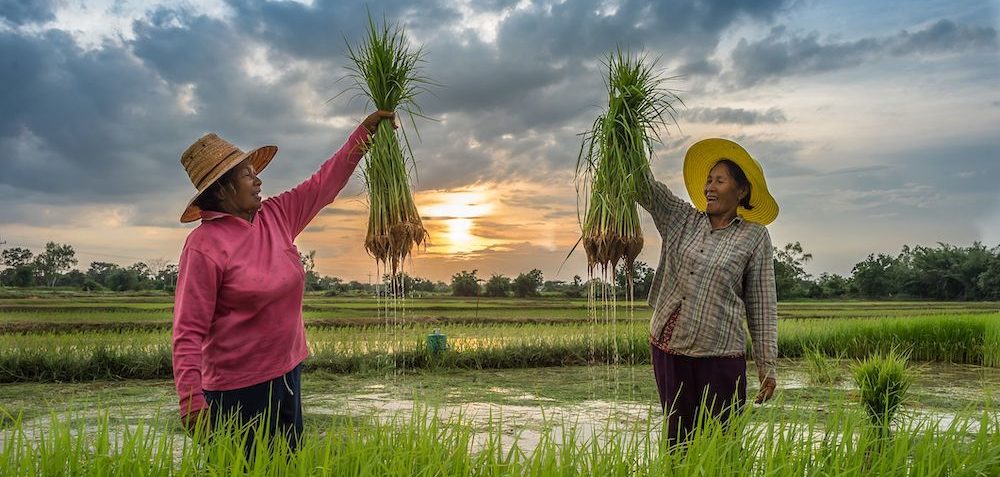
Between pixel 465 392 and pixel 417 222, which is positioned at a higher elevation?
pixel 417 222

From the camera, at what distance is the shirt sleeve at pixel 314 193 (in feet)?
9.73

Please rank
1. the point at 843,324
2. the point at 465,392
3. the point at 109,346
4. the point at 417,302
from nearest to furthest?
1. the point at 465,392
2. the point at 109,346
3. the point at 843,324
4. the point at 417,302

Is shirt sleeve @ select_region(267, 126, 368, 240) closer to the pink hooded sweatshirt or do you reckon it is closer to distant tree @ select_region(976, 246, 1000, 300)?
the pink hooded sweatshirt

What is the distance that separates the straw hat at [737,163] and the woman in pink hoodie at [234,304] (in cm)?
186

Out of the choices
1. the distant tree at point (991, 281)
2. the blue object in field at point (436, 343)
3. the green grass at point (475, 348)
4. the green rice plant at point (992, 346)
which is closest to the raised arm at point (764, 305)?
the green grass at point (475, 348)

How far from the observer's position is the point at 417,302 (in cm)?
2034

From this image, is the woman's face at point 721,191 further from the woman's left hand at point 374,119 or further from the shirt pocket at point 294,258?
the shirt pocket at point 294,258

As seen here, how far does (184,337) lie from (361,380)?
6222 mm

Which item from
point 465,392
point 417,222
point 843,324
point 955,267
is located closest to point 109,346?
point 465,392

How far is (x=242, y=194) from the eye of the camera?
2611 mm

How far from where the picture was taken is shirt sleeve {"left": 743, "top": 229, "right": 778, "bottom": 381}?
10.3 ft

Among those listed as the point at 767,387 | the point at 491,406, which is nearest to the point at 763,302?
the point at 767,387

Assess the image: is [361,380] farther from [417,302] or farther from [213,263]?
[417,302]

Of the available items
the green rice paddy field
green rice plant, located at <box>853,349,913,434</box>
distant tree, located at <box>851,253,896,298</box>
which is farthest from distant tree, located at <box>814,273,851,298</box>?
green rice plant, located at <box>853,349,913,434</box>
